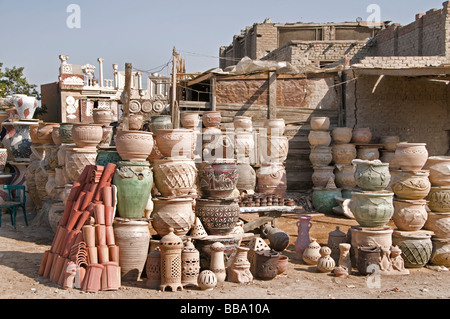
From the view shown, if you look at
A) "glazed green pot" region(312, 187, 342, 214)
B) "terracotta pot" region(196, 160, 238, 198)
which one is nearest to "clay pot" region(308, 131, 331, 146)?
"glazed green pot" region(312, 187, 342, 214)

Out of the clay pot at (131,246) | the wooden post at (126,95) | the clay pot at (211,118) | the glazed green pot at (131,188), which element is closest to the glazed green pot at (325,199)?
the clay pot at (211,118)

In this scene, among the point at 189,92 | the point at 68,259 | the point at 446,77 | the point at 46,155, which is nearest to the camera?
the point at 68,259

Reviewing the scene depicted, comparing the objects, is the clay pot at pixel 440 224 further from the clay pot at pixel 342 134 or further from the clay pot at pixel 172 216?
the clay pot at pixel 342 134

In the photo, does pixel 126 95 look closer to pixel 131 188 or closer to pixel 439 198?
pixel 131 188

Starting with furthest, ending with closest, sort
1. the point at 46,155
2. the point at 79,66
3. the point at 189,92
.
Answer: the point at 79,66 < the point at 189,92 < the point at 46,155

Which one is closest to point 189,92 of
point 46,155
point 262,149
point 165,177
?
point 262,149

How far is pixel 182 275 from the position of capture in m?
5.05

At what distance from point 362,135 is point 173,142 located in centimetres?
569

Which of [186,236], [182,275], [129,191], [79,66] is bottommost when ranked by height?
[182,275]

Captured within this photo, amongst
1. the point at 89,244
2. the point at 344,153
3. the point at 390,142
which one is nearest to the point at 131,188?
the point at 89,244

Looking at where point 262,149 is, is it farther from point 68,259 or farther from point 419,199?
point 68,259

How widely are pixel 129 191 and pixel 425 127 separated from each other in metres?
8.92

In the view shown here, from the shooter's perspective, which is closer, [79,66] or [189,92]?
[189,92]

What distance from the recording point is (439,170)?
6.19m
